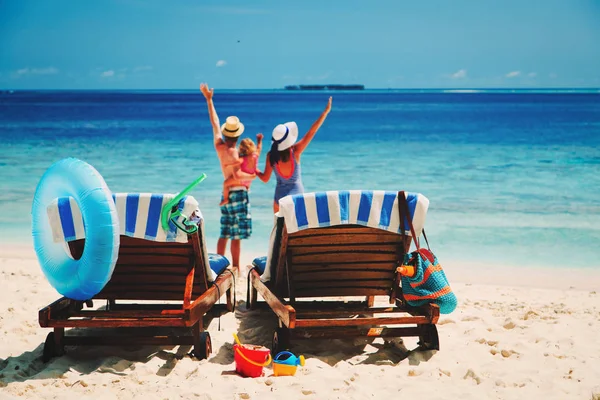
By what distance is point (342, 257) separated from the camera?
13.5ft

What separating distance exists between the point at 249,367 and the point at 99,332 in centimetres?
137

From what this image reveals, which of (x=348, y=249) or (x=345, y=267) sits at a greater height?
(x=348, y=249)

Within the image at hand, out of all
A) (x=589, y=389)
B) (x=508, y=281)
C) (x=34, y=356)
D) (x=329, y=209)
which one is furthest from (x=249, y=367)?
(x=508, y=281)

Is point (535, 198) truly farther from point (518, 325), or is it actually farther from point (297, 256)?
point (297, 256)

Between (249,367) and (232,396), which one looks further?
(249,367)

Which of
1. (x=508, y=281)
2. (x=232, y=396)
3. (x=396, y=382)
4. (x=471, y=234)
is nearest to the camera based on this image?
(x=232, y=396)

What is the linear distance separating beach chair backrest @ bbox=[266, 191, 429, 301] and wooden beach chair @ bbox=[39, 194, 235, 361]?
0.49m

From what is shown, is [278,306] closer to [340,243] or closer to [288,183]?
[340,243]

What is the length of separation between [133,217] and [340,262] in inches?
50.4

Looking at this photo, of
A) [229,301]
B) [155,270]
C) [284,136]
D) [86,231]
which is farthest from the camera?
[284,136]

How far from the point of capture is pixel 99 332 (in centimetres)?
447

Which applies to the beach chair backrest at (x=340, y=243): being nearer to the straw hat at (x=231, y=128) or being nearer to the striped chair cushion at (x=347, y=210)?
the striped chair cushion at (x=347, y=210)

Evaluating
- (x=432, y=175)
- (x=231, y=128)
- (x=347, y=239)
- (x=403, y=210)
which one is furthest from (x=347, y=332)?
(x=432, y=175)

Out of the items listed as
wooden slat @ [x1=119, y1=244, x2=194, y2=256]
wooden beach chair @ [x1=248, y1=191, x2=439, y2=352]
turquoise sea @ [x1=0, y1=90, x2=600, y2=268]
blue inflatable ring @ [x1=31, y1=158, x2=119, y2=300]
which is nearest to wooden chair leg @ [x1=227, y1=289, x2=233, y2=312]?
wooden beach chair @ [x1=248, y1=191, x2=439, y2=352]
